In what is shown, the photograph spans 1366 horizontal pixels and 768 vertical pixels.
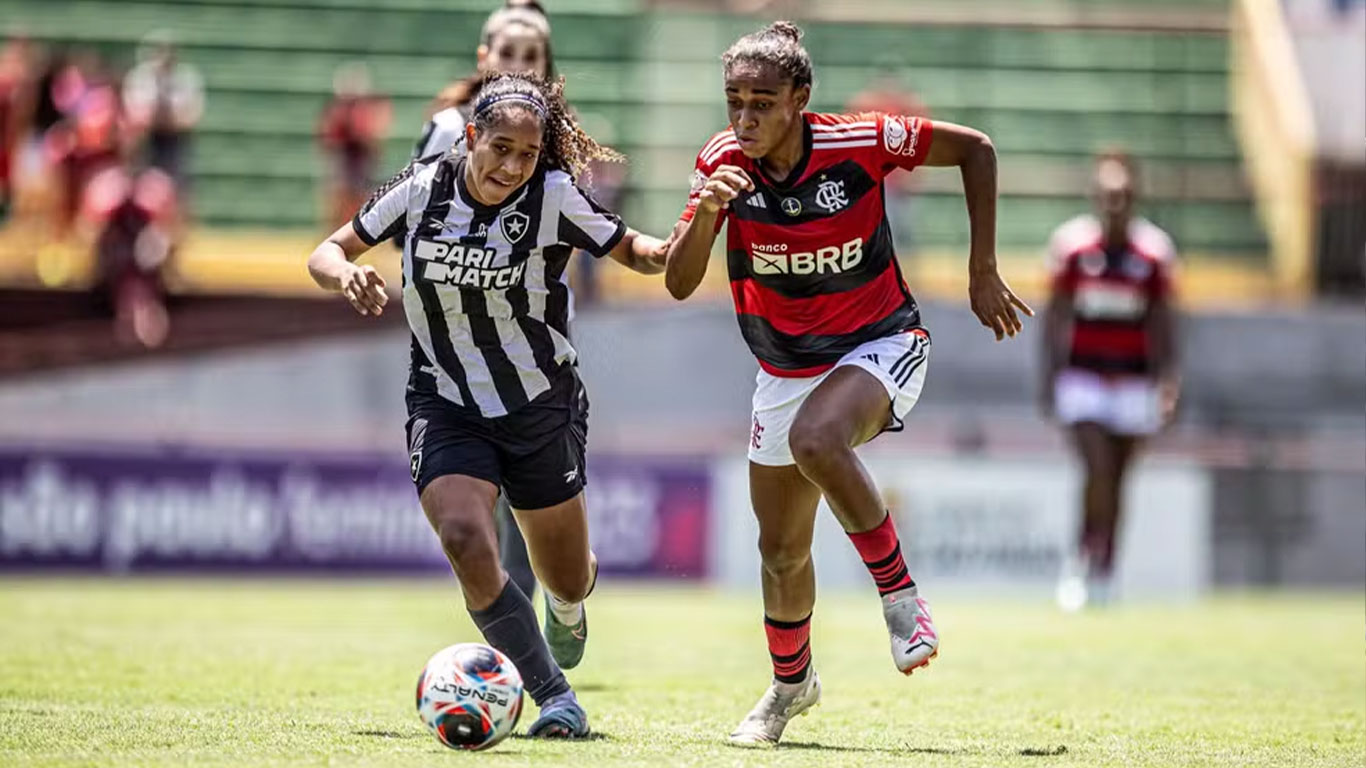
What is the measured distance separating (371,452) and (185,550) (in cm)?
153

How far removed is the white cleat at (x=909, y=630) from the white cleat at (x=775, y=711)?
17.6 inches

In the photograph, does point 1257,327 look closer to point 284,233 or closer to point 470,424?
point 284,233

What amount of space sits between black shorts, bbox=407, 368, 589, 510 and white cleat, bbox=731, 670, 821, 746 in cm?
94

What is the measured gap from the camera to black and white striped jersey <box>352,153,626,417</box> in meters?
6.98

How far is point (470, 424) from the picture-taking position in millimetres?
7020

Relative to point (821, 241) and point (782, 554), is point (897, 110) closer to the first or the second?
point (821, 241)

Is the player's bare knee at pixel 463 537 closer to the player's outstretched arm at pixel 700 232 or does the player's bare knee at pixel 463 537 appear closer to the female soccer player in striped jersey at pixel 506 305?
the female soccer player in striped jersey at pixel 506 305

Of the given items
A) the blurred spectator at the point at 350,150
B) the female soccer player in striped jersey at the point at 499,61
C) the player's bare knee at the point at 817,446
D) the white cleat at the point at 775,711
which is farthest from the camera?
the blurred spectator at the point at 350,150

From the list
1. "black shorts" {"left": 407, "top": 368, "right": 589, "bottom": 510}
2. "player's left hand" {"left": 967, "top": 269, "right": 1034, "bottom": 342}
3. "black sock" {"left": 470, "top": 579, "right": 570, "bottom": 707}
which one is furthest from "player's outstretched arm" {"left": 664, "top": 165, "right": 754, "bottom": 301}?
"black sock" {"left": 470, "top": 579, "right": 570, "bottom": 707}

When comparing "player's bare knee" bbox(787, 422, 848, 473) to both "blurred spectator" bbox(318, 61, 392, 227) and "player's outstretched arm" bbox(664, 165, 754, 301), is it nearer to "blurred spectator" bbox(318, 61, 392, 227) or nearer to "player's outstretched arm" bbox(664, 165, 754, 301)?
"player's outstretched arm" bbox(664, 165, 754, 301)

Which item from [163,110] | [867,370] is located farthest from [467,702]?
[163,110]

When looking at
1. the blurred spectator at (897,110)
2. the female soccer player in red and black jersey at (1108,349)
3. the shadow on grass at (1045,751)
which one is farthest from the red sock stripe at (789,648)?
the blurred spectator at (897,110)

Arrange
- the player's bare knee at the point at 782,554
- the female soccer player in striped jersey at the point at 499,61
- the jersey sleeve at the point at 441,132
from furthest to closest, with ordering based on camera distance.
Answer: the female soccer player in striped jersey at the point at 499,61, the jersey sleeve at the point at 441,132, the player's bare knee at the point at 782,554

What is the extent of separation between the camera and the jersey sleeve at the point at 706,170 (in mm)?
6738
